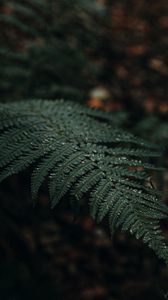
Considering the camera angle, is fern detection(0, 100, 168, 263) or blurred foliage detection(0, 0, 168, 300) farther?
blurred foliage detection(0, 0, 168, 300)

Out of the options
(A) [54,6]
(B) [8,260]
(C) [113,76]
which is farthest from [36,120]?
(C) [113,76]

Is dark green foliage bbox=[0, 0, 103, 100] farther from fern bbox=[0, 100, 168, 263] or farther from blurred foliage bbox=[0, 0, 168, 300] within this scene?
fern bbox=[0, 100, 168, 263]

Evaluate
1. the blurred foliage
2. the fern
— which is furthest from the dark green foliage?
the fern

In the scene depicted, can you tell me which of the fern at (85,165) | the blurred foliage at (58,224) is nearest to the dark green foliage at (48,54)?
the blurred foliage at (58,224)

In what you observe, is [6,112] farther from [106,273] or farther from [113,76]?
[113,76]

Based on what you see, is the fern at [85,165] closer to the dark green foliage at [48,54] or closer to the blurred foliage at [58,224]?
the blurred foliage at [58,224]

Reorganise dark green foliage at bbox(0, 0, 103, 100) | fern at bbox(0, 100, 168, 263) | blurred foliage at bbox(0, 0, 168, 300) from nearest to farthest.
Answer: fern at bbox(0, 100, 168, 263)
blurred foliage at bbox(0, 0, 168, 300)
dark green foliage at bbox(0, 0, 103, 100)

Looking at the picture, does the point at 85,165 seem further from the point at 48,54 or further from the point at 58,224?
the point at 58,224

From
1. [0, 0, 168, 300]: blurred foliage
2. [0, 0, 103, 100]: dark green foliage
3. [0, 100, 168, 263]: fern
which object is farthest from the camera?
[0, 0, 103, 100]: dark green foliage
